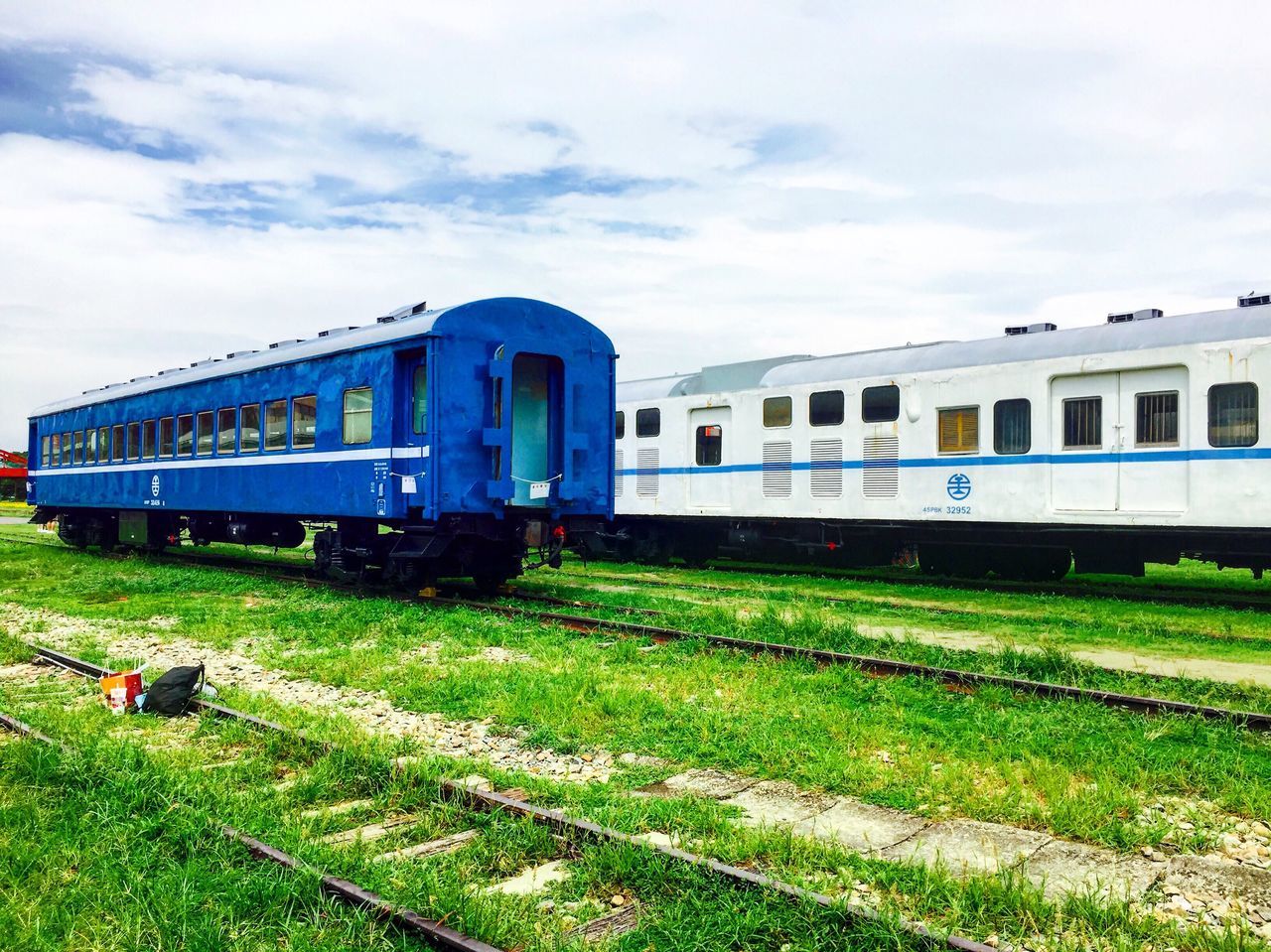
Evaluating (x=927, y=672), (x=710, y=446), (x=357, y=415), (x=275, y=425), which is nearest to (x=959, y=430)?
(x=710, y=446)

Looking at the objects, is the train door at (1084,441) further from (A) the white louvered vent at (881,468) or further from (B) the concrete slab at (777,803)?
(B) the concrete slab at (777,803)

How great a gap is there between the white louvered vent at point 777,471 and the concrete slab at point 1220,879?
1330 cm

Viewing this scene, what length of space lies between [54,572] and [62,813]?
14.9m

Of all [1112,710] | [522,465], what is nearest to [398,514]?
[522,465]

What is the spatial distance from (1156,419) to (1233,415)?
35.8 inches

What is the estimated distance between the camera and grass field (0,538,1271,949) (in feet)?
13.0

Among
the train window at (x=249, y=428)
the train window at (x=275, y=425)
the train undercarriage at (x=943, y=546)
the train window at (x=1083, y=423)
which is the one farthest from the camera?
the train window at (x=249, y=428)

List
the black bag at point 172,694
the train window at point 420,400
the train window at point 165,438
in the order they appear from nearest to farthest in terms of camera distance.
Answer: the black bag at point 172,694 → the train window at point 420,400 → the train window at point 165,438

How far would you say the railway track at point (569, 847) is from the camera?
146 inches

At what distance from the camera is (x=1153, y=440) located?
13.4m

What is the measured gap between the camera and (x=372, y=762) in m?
5.67

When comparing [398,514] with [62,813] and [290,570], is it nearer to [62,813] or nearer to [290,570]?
[290,570]

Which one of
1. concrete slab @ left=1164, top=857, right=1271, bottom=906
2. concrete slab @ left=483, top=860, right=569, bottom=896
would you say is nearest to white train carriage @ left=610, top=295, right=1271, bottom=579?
concrete slab @ left=1164, top=857, right=1271, bottom=906

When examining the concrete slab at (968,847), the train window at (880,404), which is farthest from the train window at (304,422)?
the concrete slab at (968,847)
